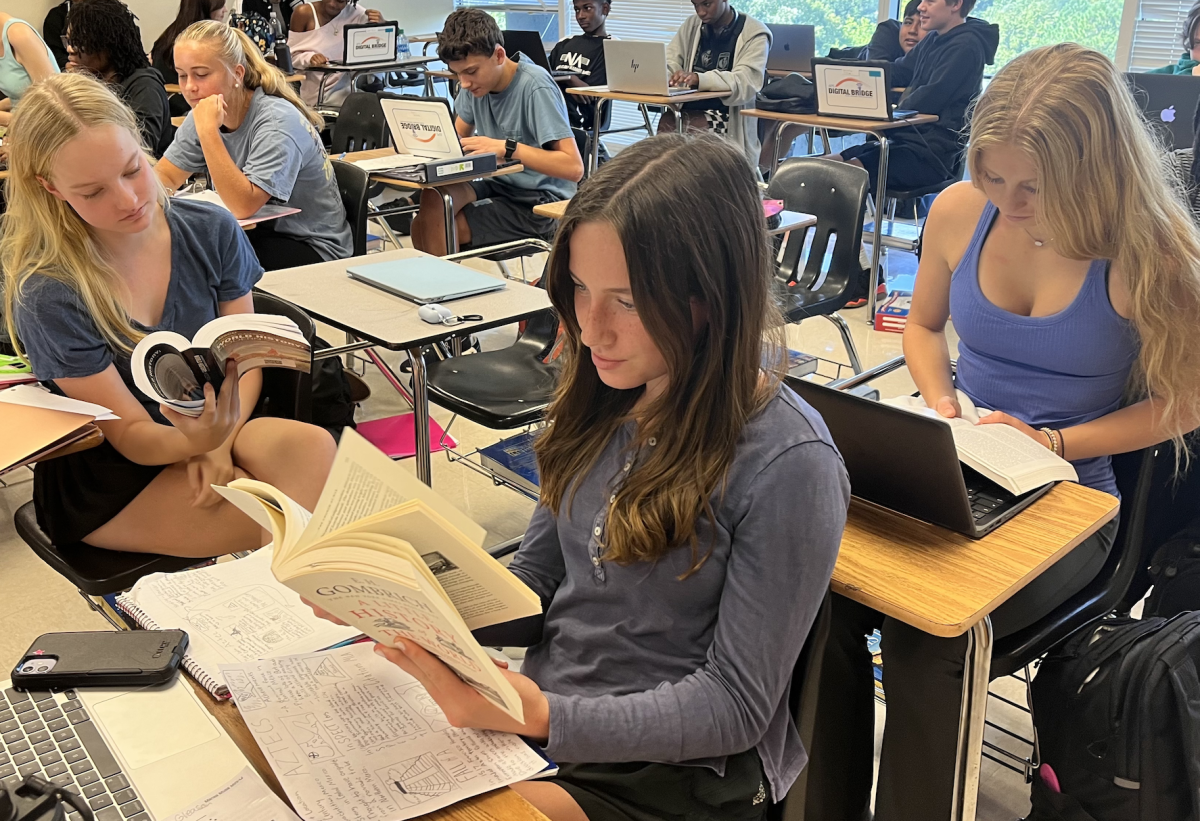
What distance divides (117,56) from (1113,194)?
384 cm

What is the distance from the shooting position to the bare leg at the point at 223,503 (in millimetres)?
1758

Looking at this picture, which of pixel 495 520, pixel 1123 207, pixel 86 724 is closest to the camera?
pixel 86 724

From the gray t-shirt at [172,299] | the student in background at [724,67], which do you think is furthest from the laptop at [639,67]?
the gray t-shirt at [172,299]

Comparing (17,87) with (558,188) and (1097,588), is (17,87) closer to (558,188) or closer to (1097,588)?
(558,188)

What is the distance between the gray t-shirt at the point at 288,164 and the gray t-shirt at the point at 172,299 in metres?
1.01

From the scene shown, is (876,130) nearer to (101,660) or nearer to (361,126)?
(361,126)

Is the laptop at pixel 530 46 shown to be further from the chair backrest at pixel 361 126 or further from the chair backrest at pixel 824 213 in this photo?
the chair backrest at pixel 824 213

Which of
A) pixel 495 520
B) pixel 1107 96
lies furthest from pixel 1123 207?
pixel 495 520

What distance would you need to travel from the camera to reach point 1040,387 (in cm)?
167

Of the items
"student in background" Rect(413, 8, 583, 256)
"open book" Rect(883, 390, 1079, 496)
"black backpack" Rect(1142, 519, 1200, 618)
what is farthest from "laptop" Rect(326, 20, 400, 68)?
"black backpack" Rect(1142, 519, 1200, 618)

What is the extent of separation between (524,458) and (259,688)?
142cm

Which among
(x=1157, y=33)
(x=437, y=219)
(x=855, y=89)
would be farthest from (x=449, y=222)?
(x=1157, y=33)

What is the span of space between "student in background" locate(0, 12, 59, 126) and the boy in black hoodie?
339 cm

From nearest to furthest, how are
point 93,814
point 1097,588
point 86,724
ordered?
point 93,814, point 86,724, point 1097,588
